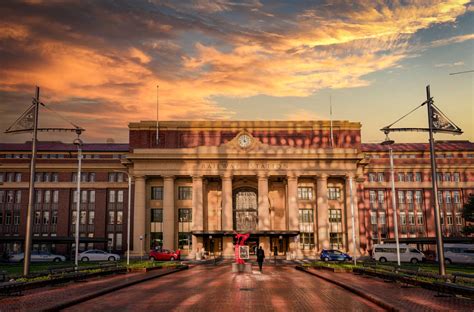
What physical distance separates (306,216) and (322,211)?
4.48 meters

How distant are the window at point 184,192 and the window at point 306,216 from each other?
18.0 m

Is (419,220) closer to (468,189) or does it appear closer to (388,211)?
(388,211)

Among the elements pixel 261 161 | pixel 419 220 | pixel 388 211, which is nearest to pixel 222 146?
pixel 261 161

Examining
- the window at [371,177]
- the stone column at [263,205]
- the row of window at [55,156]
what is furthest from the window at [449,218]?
the row of window at [55,156]

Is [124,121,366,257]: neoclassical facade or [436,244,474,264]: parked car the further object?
[124,121,366,257]: neoclassical facade

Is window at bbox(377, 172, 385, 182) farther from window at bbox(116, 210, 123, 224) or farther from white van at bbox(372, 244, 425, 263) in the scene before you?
window at bbox(116, 210, 123, 224)

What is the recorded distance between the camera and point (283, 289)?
Result: 915 inches

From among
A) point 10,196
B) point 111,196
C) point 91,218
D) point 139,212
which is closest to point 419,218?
point 139,212

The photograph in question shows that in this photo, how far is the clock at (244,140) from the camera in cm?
7369

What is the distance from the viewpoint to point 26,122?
90.7 feet

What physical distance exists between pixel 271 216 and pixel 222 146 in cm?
1412

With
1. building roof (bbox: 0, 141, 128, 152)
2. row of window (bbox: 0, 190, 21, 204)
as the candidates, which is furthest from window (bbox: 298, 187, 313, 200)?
row of window (bbox: 0, 190, 21, 204)

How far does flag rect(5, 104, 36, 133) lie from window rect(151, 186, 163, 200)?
4855 centimetres

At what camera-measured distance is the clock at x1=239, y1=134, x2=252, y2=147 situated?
242 ft
